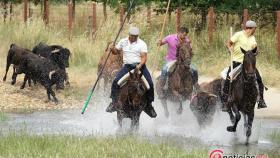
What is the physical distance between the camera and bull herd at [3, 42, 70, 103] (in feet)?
66.7

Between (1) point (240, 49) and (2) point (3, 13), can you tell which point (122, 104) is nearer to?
(1) point (240, 49)

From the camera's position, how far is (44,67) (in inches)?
807

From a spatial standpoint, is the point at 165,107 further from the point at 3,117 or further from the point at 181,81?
the point at 3,117

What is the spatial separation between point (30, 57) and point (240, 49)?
8.94 meters

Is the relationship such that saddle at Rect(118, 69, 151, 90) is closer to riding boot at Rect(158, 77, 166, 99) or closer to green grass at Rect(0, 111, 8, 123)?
riding boot at Rect(158, 77, 166, 99)

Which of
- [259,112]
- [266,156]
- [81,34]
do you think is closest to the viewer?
[266,156]

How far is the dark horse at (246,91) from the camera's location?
43.9 feet

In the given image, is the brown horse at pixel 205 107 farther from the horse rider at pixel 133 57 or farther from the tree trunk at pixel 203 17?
the tree trunk at pixel 203 17

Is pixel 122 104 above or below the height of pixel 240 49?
below

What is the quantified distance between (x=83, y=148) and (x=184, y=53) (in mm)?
6354

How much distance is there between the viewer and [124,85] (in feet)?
47.1

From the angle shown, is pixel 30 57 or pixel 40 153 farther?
pixel 30 57

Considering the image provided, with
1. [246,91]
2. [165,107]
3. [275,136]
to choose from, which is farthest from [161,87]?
[275,136]

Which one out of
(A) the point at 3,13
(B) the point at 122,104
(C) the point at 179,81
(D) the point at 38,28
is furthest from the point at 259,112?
(A) the point at 3,13
